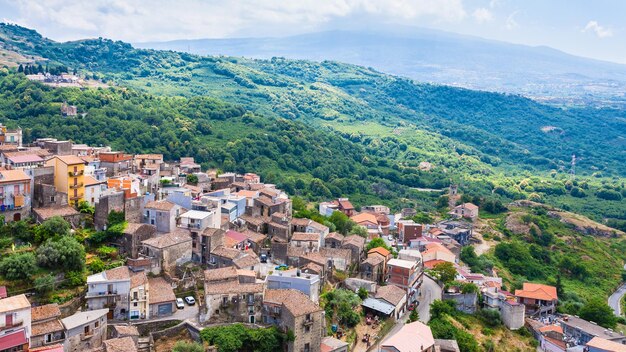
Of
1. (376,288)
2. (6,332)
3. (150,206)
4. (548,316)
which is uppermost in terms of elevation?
(150,206)

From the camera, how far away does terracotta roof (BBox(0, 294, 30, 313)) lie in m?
24.1

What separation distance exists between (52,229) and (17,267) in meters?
3.90

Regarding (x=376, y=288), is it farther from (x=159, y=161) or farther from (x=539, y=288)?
(x=159, y=161)

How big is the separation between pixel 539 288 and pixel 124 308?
34.0 meters

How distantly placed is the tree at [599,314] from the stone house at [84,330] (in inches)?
1488

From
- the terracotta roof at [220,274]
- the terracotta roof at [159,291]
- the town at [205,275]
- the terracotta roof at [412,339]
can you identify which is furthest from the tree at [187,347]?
the terracotta roof at [412,339]

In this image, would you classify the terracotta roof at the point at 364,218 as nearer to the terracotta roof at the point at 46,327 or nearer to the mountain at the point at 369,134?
the mountain at the point at 369,134

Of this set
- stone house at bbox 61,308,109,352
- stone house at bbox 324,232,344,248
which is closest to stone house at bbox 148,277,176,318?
stone house at bbox 61,308,109,352

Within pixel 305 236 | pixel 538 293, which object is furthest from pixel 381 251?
pixel 538 293

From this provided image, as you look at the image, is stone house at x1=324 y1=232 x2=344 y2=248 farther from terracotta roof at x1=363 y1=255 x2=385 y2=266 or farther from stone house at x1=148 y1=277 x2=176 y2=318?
stone house at x1=148 y1=277 x2=176 y2=318

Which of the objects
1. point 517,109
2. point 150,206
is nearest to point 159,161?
point 150,206

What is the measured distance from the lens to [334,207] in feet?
194

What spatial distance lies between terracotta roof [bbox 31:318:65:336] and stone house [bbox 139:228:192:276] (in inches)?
263

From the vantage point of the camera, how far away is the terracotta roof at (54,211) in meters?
33.1
